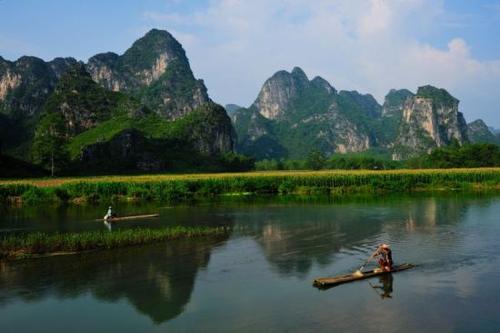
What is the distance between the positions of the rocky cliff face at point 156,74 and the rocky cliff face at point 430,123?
6929cm

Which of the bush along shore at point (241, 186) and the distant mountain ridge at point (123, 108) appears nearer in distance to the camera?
the bush along shore at point (241, 186)

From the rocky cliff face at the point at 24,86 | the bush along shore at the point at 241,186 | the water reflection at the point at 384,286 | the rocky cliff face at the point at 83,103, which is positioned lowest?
the water reflection at the point at 384,286

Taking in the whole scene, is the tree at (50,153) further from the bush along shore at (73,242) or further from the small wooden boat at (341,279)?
the small wooden boat at (341,279)

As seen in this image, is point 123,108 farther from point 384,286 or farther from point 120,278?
point 384,286

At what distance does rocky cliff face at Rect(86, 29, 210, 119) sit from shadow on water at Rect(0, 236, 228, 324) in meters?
130

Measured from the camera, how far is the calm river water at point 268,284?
14.1 meters

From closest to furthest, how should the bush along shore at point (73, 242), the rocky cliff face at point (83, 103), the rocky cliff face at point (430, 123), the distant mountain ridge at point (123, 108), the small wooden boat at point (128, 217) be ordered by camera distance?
the bush along shore at point (73, 242) → the small wooden boat at point (128, 217) → the distant mountain ridge at point (123, 108) → the rocky cliff face at point (83, 103) → the rocky cliff face at point (430, 123)

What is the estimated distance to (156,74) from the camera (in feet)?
541

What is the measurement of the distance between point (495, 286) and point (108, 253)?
15.2 meters

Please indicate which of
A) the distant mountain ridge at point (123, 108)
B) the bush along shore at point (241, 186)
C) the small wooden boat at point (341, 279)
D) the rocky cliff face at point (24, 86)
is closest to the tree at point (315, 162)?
the distant mountain ridge at point (123, 108)

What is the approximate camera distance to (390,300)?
15.8 m

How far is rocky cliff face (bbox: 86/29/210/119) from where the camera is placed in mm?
150625

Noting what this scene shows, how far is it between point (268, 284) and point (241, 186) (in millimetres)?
37612

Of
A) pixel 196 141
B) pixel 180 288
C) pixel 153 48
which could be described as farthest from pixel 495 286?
pixel 153 48
